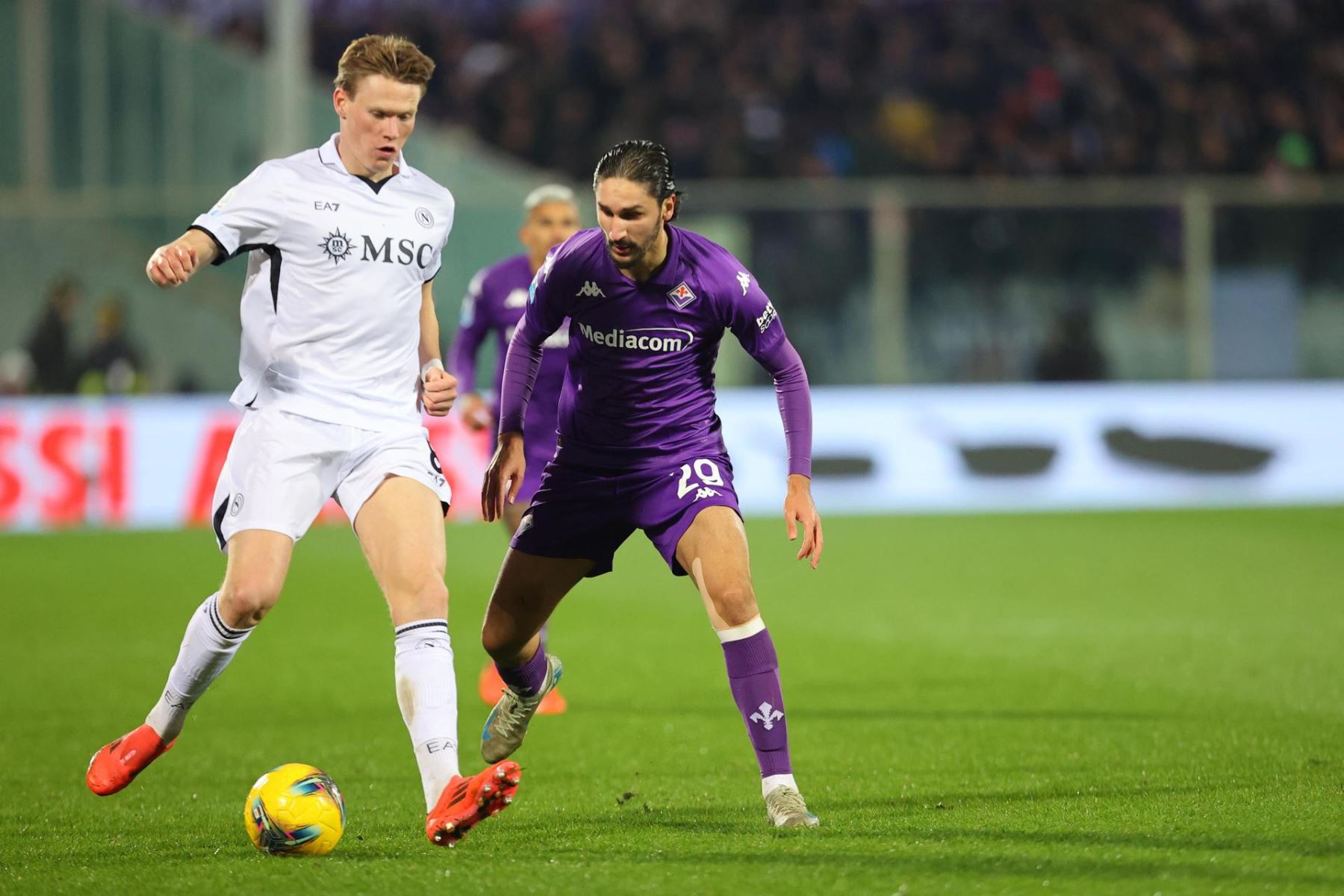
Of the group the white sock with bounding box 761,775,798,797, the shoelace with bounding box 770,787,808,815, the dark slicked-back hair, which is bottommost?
the shoelace with bounding box 770,787,808,815

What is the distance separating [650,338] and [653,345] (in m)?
0.03

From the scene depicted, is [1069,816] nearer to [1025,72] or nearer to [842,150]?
[842,150]

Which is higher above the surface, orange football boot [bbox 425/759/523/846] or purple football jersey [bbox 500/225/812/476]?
purple football jersey [bbox 500/225/812/476]

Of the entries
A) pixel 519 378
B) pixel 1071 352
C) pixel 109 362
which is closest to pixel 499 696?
pixel 519 378

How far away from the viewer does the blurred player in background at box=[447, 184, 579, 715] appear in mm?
8180

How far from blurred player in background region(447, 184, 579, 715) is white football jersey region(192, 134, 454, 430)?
2.55 meters

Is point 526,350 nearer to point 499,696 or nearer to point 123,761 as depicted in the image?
point 123,761

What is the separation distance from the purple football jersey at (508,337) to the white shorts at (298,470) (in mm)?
2771

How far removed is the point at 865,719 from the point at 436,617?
290cm

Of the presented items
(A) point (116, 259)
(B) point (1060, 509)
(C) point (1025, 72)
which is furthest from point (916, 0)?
(A) point (116, 259)

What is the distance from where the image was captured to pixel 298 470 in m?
5.21

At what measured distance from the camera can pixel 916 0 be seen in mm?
24328

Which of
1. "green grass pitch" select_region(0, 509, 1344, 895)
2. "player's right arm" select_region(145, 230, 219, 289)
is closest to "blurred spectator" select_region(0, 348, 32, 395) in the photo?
"green grass pitch" select_region(0, 509, 1344, 895)

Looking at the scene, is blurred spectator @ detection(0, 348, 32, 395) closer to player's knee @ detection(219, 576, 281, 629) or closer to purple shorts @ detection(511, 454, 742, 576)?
purple shorts @ detection(511, 454, 742, 576)
